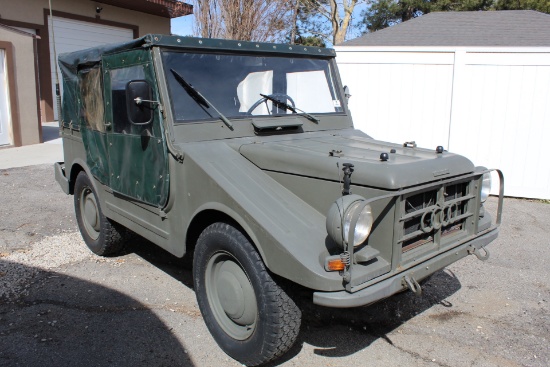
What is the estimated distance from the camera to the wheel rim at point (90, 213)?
4797mm

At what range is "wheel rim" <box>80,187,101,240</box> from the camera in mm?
4797

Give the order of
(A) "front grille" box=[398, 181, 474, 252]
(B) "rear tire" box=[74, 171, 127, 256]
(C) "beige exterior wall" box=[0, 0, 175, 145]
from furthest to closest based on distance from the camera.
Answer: (C) "beige exterior wall" box=[0, 0, 175, 145] → (B) "rear tire" box=[74, 171, 127, 256] → (A) "front grille" box=[398, 181, 474, 252]

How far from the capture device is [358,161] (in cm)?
297

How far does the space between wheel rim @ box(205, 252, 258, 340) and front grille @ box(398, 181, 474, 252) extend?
3.19 feet

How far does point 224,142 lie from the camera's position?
3.49 meters

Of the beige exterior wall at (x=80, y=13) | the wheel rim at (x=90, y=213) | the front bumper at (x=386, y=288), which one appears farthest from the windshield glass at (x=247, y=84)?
the beige exterior wall at (x=80, y=13)

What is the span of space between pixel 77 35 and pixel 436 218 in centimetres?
1503

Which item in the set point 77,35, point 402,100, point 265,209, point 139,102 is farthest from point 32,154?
point 265,209

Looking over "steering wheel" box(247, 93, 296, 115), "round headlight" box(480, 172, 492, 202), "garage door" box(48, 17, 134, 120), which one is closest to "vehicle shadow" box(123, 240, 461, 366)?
"round headlight" box(480, 172, 492, 202)

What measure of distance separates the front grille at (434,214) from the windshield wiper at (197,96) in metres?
1.45

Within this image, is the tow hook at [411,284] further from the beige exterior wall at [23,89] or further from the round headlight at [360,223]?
the beige exterior wall at [23,89]

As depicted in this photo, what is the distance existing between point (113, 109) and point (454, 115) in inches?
218

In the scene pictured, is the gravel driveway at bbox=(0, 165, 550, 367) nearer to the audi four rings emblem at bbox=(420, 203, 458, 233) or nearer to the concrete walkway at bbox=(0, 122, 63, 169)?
the audi four rings emblem at bbox=(420, 203, 458, 233)

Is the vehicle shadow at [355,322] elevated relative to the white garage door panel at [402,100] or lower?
lower
